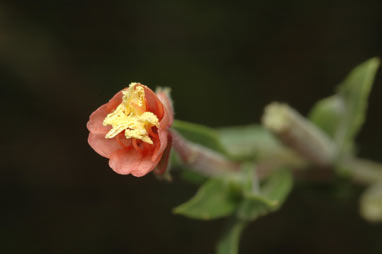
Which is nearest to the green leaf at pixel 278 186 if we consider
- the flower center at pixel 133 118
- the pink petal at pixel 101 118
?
the flower center at pixel 133 118

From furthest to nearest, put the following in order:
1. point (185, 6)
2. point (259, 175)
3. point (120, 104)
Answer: point (185, 6) < point (259, 175) < point (120, 104)

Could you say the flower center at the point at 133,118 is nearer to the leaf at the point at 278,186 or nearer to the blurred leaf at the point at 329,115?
the leaf at the point at 278,186

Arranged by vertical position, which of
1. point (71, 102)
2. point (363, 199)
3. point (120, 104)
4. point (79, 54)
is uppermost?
point (79, 54)

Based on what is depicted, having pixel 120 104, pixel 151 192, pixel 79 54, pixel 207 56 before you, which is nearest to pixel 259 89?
pixel 207 56

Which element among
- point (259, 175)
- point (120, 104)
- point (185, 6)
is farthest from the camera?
point (185, 6)

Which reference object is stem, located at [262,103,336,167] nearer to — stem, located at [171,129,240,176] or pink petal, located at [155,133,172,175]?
stem, located at [171,129,240,176]

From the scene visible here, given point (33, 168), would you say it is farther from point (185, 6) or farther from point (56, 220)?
point (185, 6)

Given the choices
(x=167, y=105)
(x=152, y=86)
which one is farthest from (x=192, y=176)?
(x=152, y=86)

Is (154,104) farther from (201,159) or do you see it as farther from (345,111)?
(345,111)

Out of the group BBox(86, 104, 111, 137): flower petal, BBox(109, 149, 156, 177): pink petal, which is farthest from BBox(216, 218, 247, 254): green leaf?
BBox(86, 104, 111, 137): flower petal
